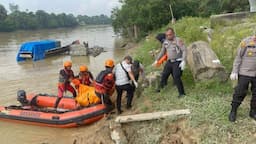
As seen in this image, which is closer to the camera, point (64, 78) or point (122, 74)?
point (122, 74)

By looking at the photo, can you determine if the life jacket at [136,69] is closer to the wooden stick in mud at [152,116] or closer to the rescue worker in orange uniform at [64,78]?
the wooden stick in mud at [152,116]

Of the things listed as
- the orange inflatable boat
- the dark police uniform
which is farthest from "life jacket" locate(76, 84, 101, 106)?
the dark police uniform

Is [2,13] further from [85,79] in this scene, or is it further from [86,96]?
[86,96]

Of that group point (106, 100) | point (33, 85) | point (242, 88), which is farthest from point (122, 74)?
point (33, 85)

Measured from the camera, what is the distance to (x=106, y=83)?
25.6 feet

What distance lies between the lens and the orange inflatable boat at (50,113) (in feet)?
26.2

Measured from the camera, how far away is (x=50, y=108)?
929cm

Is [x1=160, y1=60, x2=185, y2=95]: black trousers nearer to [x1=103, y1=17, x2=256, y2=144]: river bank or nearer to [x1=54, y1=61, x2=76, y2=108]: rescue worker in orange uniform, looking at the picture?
[x1=103, y1=17, x2=256, y2=144]: river bank

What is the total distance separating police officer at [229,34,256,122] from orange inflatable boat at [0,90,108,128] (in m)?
3.62

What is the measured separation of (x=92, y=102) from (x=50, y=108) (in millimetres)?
1676

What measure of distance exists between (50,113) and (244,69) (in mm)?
5243

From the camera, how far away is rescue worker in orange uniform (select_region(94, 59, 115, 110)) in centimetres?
766

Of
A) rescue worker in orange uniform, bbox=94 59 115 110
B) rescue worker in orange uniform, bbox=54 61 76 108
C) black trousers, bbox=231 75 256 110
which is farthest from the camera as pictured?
rescue worker in orange uniform, bbox=54 61 76 108

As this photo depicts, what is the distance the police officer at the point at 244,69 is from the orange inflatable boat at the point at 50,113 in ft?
11.9
